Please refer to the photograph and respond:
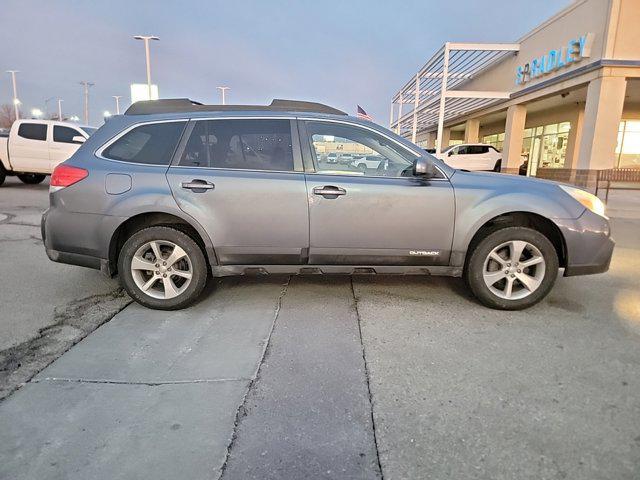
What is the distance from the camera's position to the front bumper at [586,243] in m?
3.95

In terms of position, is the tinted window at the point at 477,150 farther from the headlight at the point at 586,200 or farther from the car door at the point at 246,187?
the car door at the point at 246,187

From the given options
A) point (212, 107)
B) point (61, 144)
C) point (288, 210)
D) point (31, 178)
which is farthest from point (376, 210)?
point (31, 178)

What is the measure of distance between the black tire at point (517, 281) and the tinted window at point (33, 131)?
13469 mm

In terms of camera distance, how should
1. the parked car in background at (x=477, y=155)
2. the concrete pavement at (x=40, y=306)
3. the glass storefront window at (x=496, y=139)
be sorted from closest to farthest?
the concrete pavement at (x=40, y=306) → the parked car in background at (x=477, y=155) → the glass storefront window at (x=496, y=139)

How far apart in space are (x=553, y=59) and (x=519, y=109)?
3994mm

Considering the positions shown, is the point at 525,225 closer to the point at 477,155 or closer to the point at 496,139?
the point at 477,155

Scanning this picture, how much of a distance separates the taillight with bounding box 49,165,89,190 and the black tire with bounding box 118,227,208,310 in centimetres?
71

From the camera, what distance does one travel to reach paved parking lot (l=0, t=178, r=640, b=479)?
2092mm

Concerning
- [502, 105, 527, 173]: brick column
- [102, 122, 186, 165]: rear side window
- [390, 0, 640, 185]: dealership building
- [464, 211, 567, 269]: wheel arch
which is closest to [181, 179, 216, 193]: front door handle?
[102, 122, 186, 165]: rear side window

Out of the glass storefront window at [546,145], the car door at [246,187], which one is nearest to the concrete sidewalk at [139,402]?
the car door at [246,187]

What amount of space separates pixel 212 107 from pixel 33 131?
11.7 m

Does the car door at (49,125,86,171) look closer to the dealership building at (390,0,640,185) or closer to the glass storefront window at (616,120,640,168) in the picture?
the dealership building at (390,0,640,185)

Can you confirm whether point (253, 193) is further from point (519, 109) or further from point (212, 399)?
point (519, 109)

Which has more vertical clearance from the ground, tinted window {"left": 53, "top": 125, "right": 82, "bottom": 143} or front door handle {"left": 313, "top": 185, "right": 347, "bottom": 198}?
tinted window {"left": 53, "top": 125, "right": 82, "bottom": 143}
